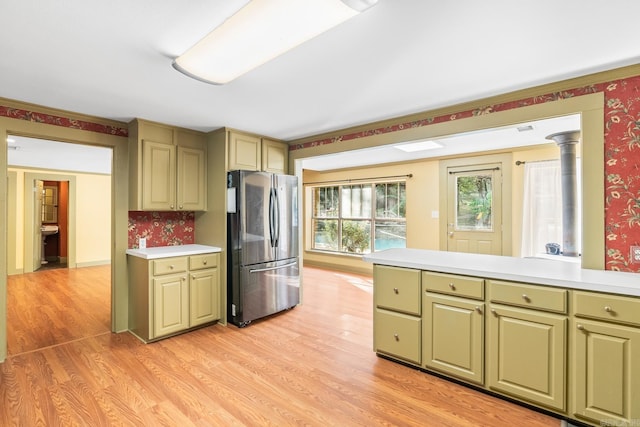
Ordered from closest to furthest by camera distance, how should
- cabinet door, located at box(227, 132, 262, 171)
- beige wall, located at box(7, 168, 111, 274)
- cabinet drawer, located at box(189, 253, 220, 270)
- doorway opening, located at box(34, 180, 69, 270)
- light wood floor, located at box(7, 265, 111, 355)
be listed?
1. light wood floor, located at box(7, 265, 111, 355)
2. cabinet drawer, located at box(189, 253, 220, 270)
3. cabinet door, located at box(227, 132, 262, 171)
4. beige wall, located at box(7, 168, 111, 274)
5. doorway opening, located at box(34, 180, 69, 270)

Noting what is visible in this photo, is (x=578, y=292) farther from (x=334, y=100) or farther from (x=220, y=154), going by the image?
(x=220, y=154)

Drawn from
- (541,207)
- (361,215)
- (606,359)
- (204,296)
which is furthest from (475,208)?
(204,296)

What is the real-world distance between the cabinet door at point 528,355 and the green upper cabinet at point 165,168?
3.21 meters

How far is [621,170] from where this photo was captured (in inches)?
84.4

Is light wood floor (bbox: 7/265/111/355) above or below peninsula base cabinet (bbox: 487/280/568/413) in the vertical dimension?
below

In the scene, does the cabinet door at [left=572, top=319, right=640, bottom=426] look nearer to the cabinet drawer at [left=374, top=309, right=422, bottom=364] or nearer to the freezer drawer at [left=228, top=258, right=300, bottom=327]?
the cabinet drawer at [left=374, top=309, right=422, bottom=364]

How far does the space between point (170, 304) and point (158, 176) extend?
1348mm

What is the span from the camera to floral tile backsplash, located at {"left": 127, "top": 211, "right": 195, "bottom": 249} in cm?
352

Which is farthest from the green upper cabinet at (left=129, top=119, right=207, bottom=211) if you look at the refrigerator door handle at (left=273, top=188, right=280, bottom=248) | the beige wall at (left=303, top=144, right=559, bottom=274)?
the beige wall at (left=303, top=144, right=559, bottom=274)

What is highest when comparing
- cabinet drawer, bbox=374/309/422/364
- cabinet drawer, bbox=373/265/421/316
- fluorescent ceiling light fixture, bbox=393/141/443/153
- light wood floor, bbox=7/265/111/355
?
fluorescent ceiling light fixture, bbox=393/141/443/153

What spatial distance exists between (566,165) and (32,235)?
911 centimetres

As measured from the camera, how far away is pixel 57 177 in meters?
6.59

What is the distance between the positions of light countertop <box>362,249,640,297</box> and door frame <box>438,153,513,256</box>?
7.97ft

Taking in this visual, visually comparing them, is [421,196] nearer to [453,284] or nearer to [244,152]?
[244,152]
